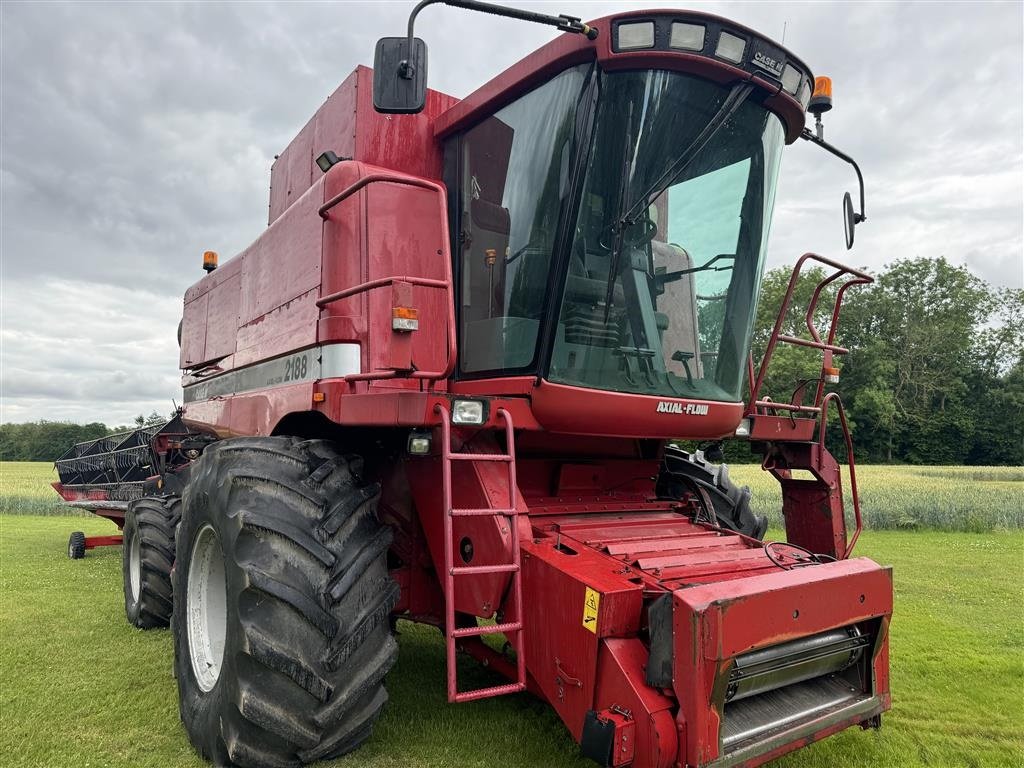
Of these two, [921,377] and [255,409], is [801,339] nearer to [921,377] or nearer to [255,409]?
[255,409]

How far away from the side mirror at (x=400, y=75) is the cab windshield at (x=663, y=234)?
0.85 meters

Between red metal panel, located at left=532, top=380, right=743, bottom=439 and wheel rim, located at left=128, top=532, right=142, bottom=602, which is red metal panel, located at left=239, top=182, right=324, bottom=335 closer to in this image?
red metal panel, located at left=532, top=380, right=743, bottom=439

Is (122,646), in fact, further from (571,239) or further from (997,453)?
(997,453)

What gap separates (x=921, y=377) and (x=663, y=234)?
5355cm

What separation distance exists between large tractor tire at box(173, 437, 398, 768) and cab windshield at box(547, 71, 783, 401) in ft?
3.82

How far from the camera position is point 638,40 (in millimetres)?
3225

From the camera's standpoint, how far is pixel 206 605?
3.80 m

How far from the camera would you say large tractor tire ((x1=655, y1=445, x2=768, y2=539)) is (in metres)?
4.96

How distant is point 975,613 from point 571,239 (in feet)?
18.7

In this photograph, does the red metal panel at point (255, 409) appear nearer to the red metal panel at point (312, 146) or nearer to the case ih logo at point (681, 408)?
the red metal panel at point (312, 146)

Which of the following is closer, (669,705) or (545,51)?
(669,705)

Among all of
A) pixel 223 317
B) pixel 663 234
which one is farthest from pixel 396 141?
pixel 223 317

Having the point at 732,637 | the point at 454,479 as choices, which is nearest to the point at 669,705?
the point at 732,637

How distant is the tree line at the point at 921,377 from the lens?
46250mm
